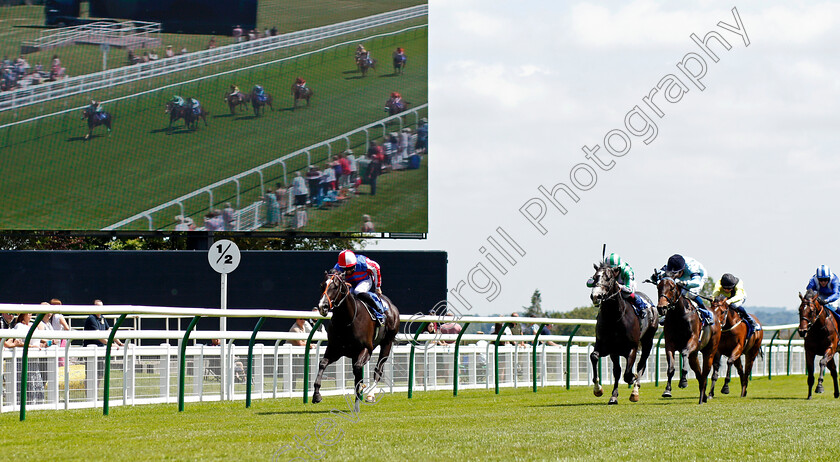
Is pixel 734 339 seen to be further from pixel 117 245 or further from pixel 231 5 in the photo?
pixel 117 245

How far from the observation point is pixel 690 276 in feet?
49.0

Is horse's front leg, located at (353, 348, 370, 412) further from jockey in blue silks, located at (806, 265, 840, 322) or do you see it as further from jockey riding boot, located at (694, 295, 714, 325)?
jockey in blue silks, located at (806, 265, 840, 322)

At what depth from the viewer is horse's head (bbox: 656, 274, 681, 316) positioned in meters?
13.8

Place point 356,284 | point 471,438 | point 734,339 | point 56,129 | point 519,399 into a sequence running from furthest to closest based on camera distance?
point 56,129 < point 734,339 < point 519,399 < point 356,284 < point 471,438

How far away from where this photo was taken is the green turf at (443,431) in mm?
7738

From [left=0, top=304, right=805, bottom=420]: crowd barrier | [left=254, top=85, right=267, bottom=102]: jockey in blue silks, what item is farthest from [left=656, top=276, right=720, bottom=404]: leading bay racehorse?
[left=254, top=85, right=267, bottom=102]: jockey in blue silks

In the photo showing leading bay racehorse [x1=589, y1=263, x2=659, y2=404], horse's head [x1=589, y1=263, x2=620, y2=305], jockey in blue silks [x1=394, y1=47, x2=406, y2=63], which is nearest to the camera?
horse's head [x1=589, y1=263, x2=620, y2=305]

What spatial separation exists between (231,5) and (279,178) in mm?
3680

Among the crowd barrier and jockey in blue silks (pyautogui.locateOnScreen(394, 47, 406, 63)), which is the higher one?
jockey in blue silks (pyautogui.locateOnScreen(394, 47, 406, 63))

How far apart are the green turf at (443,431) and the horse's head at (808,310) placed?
2.17 m

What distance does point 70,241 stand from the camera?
40.6m

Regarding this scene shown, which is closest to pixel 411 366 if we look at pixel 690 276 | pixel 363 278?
pixel 363 278

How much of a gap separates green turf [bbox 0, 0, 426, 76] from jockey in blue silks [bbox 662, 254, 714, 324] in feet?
40.5

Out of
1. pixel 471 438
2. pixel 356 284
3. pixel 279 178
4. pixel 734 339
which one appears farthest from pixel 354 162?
pixel 471 438
